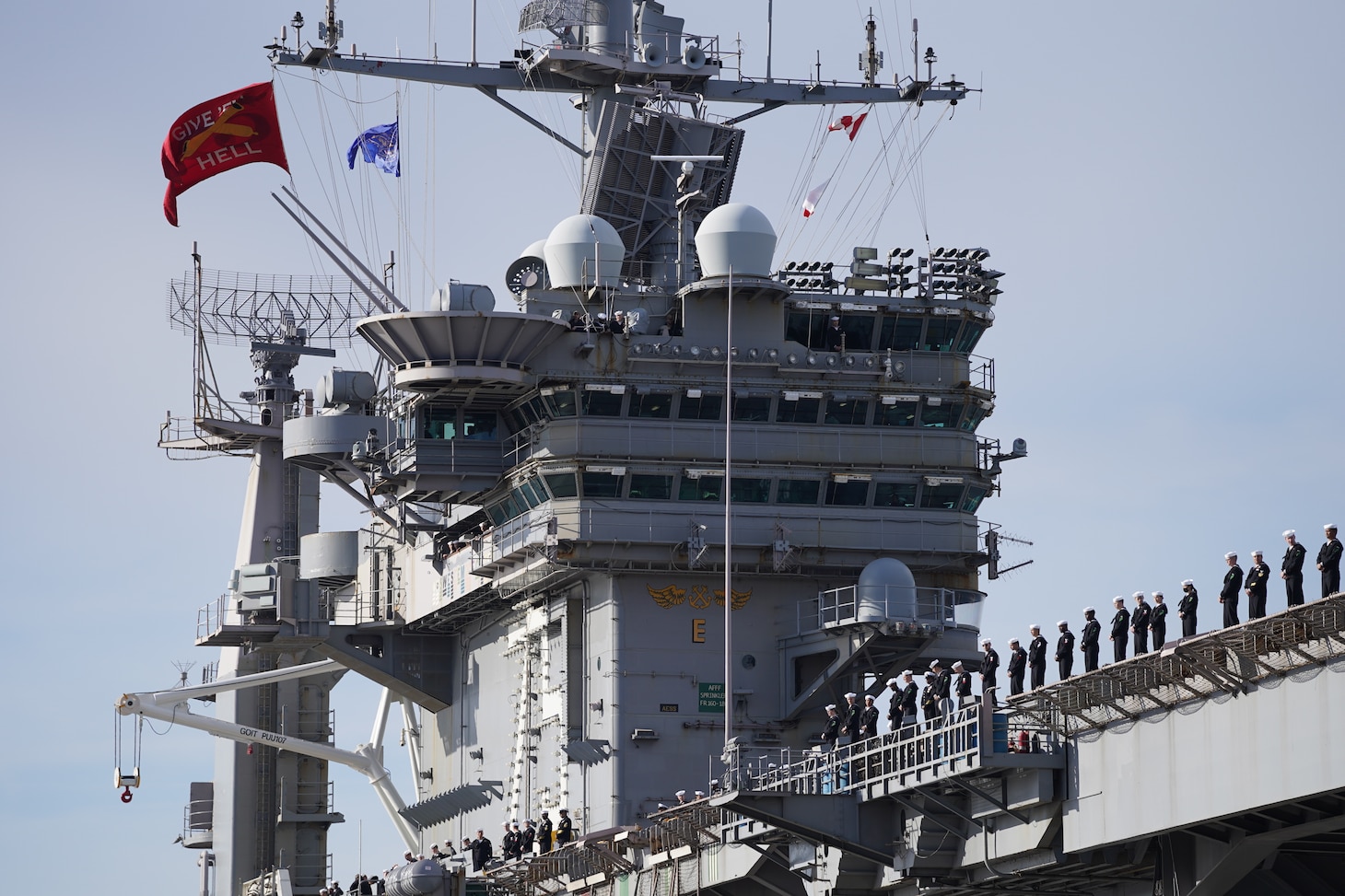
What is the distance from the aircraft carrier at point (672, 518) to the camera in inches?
1672

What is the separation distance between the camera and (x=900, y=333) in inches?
2146

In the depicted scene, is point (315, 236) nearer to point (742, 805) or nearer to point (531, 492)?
point (531, 492)

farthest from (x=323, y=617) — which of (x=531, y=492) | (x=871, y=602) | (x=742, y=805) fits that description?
(x=742, y=805)

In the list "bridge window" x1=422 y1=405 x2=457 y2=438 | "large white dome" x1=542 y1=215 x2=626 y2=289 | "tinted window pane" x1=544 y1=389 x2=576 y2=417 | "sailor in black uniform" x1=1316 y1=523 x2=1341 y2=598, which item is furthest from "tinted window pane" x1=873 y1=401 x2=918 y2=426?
"sailor in black uniform" x1=1316 y1=523 x2=1341 y2=598

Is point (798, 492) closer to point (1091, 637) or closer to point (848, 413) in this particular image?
point (848, 413)

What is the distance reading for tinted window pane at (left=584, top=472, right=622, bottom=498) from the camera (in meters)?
51.7

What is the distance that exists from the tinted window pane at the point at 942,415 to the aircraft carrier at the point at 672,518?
0.23ft

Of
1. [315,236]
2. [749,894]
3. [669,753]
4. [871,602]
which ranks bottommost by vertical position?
[749,894]

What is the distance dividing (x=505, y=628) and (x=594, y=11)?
54.6 feet

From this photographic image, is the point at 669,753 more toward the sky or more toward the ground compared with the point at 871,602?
more toward the ground

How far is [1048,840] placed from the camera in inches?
1384

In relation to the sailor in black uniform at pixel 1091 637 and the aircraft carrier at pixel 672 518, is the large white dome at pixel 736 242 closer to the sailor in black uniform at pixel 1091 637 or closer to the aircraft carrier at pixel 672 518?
the aircraft carrier at pixel 672 518

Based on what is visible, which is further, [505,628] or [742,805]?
[505,628]

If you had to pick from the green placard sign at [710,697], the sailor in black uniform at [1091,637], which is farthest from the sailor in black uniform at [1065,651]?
the green placard sign at [710,697]
